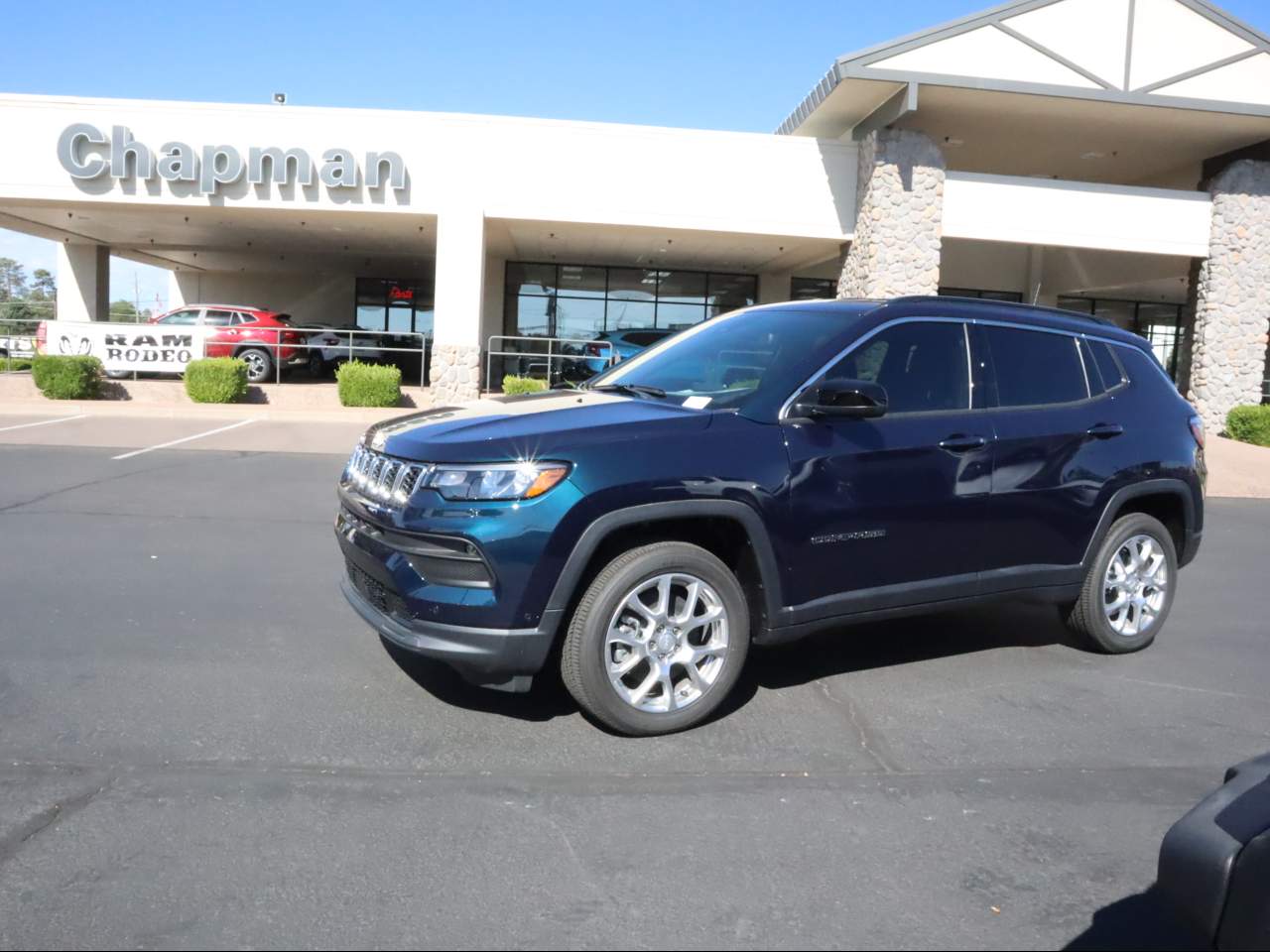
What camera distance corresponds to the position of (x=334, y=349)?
24.1 m

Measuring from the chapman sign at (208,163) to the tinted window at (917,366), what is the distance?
1613 centimetres

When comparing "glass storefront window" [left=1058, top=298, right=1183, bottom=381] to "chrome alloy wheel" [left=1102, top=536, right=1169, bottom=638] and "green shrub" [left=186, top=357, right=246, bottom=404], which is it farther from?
"chrome alloy wheel" [left=1102, top=536, right=1169, bottom=638]

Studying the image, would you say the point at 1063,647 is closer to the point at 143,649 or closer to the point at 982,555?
the point at 982,555

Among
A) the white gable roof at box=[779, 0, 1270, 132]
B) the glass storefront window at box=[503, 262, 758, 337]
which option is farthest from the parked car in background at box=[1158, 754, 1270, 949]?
the glass storefront window at box=[503, 262, 758, 337]

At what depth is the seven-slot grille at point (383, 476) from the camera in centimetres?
424

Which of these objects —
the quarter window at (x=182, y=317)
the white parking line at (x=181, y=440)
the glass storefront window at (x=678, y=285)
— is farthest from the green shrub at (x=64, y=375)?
the glass storefront window at (x=678, y=285)

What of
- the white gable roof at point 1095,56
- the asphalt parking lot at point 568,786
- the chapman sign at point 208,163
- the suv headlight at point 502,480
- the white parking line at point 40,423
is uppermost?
the white gable roof at point 1095,56

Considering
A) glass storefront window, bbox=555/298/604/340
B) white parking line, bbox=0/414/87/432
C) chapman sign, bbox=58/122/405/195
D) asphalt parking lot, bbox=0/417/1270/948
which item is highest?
chapman sign, bbox=58/122/405/195

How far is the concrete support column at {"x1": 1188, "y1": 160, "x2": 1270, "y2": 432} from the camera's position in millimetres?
19828

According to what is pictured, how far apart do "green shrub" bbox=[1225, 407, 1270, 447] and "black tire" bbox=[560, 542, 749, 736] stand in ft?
57.3

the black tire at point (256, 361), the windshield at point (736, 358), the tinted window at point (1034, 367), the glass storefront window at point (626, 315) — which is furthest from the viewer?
the glass storefront window at point (626, 315)

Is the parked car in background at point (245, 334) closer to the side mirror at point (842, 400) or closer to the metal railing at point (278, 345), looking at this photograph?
the metal railing at point (278, 345)

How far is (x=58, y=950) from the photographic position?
2795mm

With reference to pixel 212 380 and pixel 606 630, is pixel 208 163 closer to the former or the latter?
pixel 212 380
